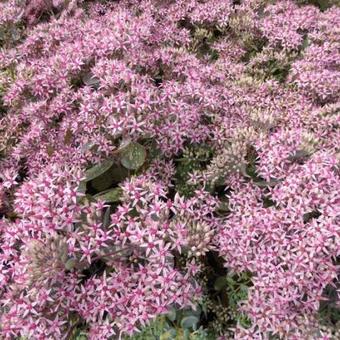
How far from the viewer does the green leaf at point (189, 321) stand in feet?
7.54

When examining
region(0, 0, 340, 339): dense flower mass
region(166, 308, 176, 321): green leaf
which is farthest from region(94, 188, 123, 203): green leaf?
region(166, 308, 176, 321): green leaf

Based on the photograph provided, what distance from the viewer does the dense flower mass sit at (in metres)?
2.14

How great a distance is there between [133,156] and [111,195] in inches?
10.5

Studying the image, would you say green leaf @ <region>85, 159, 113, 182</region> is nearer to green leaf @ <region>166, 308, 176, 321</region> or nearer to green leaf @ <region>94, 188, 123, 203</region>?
green leaf @ <region>94, 188, 123, 203</region>

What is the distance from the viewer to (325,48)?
3.77 meters

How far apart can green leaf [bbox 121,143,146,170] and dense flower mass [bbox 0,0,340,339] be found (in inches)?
0.5

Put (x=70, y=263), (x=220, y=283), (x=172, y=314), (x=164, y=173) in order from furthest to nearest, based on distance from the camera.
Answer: (x=164, y=173) → (x=220, y=283) → (x=172, y=314) → (x=70, y=263)

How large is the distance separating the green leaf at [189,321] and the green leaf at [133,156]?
91 cm

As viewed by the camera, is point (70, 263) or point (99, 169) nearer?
point (70, 263)

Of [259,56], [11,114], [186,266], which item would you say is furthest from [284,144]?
[11,114]

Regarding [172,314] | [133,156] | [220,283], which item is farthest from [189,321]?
[133,156]

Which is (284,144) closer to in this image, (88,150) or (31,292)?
(88,150)

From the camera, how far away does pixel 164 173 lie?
2797mm

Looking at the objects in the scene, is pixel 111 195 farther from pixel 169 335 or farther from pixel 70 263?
pixel 169 335
